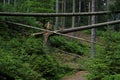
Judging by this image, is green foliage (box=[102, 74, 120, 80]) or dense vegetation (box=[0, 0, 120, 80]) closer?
green foliage (box=[102, 74, 120, 80])

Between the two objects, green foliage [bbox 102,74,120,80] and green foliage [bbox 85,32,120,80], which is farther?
green foliage [bbox 85,32,120,80]

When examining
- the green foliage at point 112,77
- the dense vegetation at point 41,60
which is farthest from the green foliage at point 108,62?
the green foliage at point 112,77

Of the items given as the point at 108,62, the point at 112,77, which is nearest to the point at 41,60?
the point at 108,62

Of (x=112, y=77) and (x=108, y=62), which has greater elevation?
(x=108, y=62)

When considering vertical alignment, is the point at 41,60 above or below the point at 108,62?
below

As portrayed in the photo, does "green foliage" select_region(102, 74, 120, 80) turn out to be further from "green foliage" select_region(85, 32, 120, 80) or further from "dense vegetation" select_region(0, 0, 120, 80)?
"green foliage" select_region(85, 32, 120, 80)

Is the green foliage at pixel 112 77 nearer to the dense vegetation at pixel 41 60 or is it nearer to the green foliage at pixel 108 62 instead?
the dense vegetation at pixel 41 60

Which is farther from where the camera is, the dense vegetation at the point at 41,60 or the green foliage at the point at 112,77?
the dense vegetation at the point at 41,60

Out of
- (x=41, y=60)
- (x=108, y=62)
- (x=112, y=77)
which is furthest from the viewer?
(x=41, y=60)

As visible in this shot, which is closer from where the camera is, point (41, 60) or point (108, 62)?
point (108, 62)

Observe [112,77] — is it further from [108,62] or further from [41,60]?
[41,60]

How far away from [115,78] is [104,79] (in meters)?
0.48

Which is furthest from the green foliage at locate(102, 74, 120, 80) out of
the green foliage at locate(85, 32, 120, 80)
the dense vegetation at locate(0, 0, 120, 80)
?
the green foliage at locate(85, 32, 120, 80)

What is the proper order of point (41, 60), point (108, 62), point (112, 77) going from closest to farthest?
1. point (112, 77)
2. point (108, 62)
3. point (41, 60)
